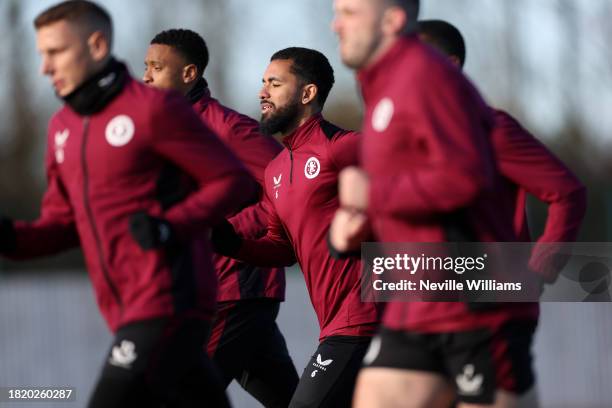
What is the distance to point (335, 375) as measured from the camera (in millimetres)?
7117

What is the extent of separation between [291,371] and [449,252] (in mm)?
3303

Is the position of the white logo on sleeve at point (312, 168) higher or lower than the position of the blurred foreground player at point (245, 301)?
higher

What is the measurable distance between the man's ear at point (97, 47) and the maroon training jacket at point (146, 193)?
15 cm

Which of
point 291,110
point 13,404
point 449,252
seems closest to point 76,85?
point 449,252

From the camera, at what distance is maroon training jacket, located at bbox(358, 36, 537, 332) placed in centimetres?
470

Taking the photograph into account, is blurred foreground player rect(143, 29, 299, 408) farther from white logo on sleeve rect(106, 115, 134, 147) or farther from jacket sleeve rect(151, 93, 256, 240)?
white logo on sleeve rect(106, 115, 134, 147)

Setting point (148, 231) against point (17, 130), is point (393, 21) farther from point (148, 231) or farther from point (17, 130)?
point (17, 130)

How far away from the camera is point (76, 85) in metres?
5.61

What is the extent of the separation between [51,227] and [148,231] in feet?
2.41

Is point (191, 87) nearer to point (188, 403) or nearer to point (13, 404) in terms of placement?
point (188, 403)


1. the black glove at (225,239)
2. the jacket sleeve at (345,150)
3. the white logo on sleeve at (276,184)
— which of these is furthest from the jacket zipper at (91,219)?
the white logo on sleeve at (276,184)

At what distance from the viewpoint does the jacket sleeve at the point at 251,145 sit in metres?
7.93

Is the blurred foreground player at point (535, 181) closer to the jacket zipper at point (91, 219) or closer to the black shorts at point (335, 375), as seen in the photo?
the black shorts at point (335, 375)

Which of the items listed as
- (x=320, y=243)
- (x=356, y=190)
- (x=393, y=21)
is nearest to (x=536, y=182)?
(x=393, y=21)
